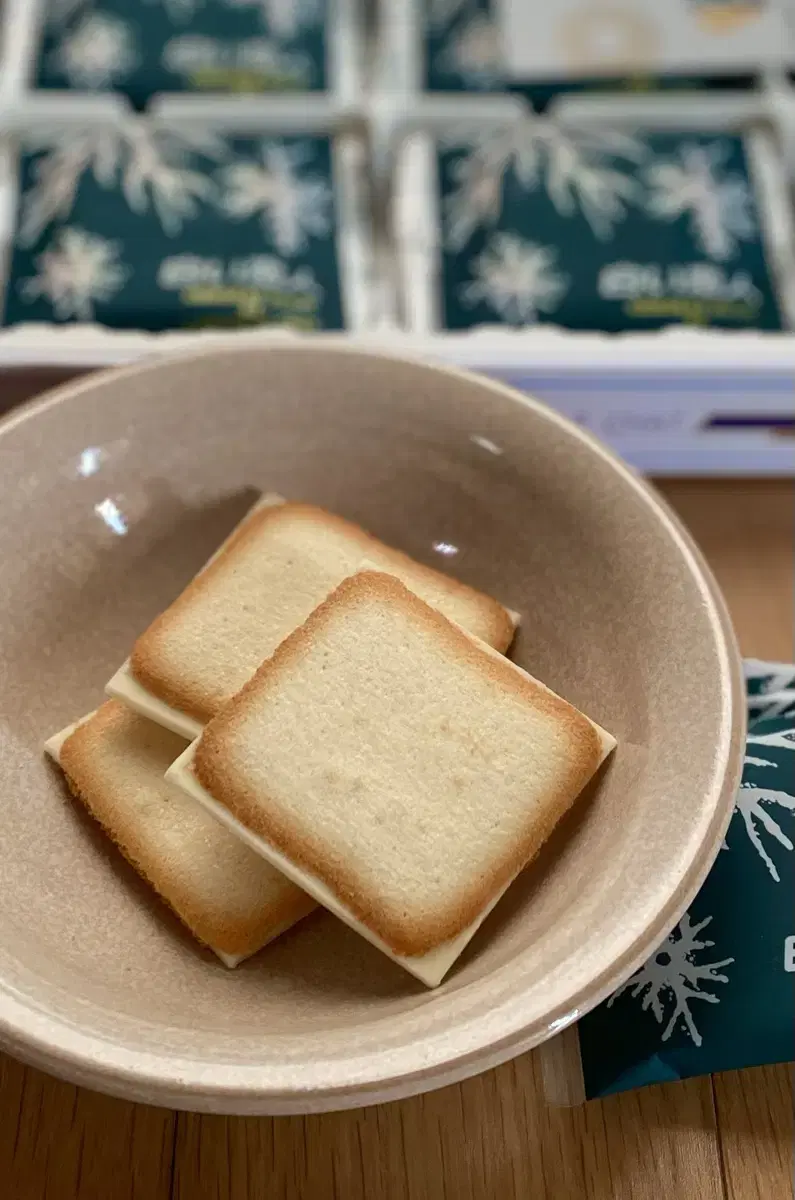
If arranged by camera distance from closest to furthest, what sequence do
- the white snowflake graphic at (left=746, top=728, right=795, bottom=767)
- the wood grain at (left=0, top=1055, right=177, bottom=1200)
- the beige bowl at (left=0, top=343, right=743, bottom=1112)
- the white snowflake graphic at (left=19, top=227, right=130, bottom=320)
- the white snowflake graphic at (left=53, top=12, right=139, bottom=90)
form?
the beige bowl at (left=0, top=343, right=743, bottom=1112) → the wood grain at (left=0, top=1055, right=177, bottom=1200) → the white snowflake graphic at (left=746, top=728, right=795, bottom=767) → the white snowflake graphic at (left=19, top=227, right=130, bottom=320) → the white snowflake graphic at (left=53, top=12, right=139, bottom=90)

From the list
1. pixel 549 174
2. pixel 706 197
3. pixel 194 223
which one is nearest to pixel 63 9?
pixel 194 223

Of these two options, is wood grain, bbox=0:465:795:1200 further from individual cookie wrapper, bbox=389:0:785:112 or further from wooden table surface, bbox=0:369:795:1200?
individual cookie wrapper, bbox=389:0:785:112

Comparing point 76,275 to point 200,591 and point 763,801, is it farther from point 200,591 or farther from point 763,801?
point 763,801

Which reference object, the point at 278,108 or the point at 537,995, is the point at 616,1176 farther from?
the point at 278,108

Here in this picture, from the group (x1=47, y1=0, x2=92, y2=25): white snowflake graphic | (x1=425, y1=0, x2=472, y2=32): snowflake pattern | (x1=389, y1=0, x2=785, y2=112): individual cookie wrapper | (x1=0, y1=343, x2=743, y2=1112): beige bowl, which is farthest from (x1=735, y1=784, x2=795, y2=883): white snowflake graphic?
(x1=47, y1=0, x2=92, y2=25): white snowflake graphic

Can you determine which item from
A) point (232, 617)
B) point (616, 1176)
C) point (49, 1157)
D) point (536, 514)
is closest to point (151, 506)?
point (232, 617)
